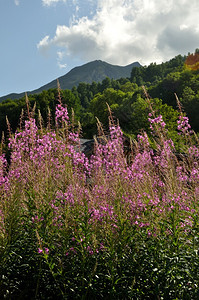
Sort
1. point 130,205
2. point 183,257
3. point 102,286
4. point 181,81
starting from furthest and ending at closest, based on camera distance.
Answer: point 181,81 → point 130,205 → point 102,286 → point 183,257

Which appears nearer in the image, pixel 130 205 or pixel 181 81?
pixel 130 205

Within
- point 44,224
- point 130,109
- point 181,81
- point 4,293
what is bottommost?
point 4,293

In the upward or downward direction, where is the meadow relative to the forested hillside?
downward

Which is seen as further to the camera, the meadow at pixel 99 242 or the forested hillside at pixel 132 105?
the forested hillside at pixel 132 105

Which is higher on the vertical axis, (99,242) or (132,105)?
(132,105)

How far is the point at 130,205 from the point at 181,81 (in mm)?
44315

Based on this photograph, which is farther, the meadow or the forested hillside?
the forested hillside

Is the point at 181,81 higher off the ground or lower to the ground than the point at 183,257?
higher

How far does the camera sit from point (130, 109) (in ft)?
107

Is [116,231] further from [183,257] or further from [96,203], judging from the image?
[183,257]

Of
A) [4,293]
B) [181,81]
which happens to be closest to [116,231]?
[4,293]

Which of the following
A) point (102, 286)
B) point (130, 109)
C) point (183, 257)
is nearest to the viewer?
point (183, 257)

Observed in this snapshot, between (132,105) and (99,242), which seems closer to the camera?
(99,242)

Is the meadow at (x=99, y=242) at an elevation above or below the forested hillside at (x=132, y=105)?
below
